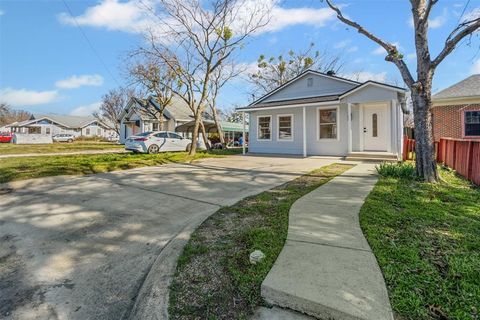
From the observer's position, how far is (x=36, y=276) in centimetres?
271

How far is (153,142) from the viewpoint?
15656 millimetres

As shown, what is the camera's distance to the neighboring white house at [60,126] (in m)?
50.2

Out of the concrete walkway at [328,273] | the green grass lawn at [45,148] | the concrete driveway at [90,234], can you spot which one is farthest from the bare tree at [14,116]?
the concrete walkway at [328,273]

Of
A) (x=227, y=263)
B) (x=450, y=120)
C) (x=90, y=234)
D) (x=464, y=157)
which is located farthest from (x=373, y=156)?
(x=90, y=234)

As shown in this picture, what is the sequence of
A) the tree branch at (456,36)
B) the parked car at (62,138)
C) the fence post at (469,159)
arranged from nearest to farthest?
the tree branch at (456,36)
the fence post at (469,159)
the parked car at (62,138)

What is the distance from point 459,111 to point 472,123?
0.93 metres

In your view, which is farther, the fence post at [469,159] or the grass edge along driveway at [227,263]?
the fence post at [469,159]

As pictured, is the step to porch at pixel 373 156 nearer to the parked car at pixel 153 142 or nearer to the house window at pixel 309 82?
the house window at pixel 309 82

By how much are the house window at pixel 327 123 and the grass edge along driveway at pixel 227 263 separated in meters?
9.73

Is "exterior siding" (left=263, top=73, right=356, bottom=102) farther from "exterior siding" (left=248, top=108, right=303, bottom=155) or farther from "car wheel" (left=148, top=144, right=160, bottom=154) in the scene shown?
"car wheel" (left=148, top=144, right=160, bottom=154)

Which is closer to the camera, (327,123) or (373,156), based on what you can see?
(373,156)

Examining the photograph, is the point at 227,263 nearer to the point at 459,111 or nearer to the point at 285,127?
the point at 285,127

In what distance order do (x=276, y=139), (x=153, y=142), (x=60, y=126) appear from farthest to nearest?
(x=60, y=126) → (x=153, y=142) → (x=276, y=139)

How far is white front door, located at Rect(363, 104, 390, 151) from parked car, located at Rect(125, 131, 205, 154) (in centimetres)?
1112
